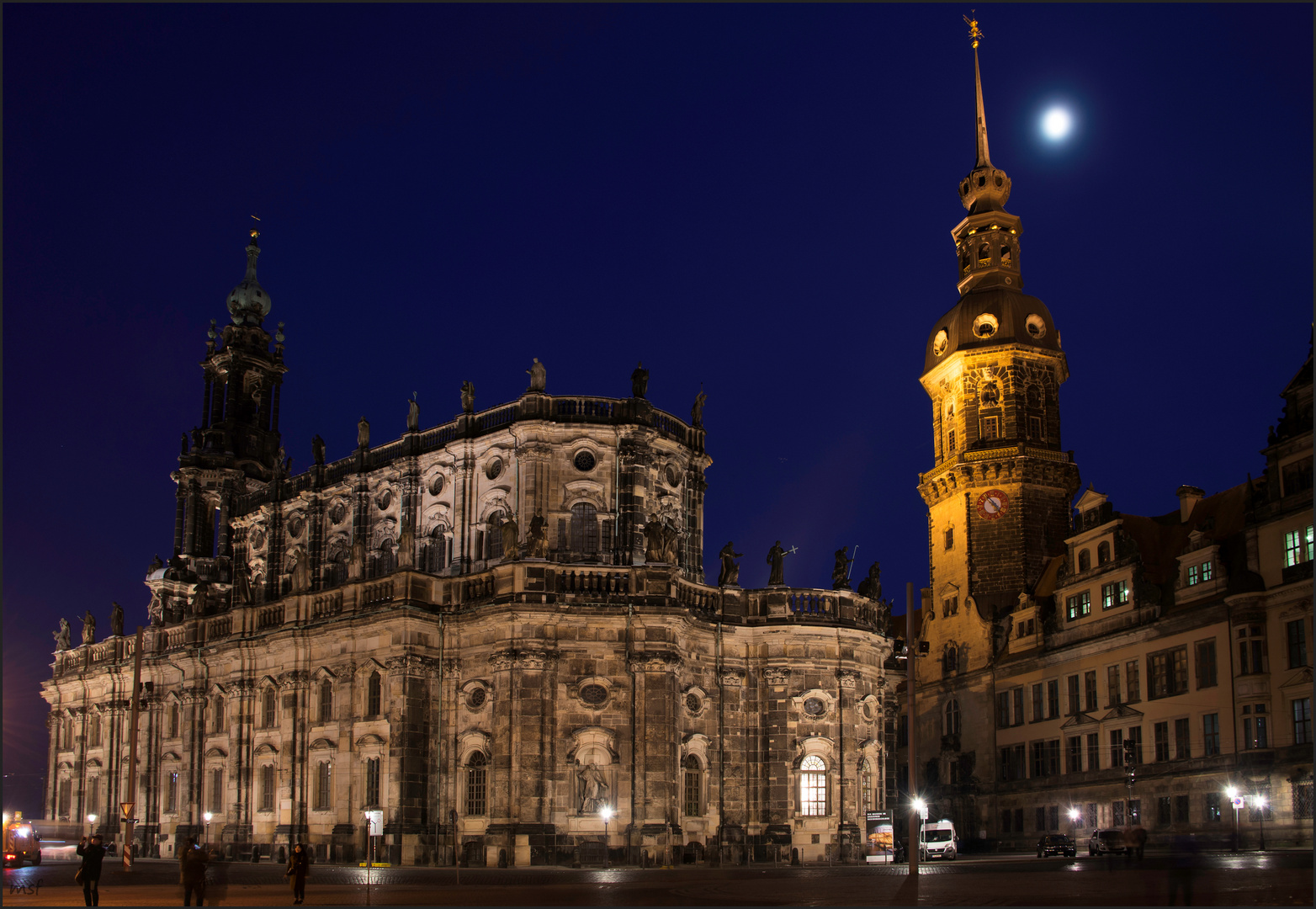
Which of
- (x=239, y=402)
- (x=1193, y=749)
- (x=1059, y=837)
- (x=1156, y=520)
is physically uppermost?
(x=239, y=402)

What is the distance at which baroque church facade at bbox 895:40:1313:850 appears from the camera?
4847cm

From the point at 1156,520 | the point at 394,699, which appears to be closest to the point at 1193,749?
the point at 1156,520

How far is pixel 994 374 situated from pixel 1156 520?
13177 mm

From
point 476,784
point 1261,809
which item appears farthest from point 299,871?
point 1261,809

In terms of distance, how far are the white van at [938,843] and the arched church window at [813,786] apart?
5776mm

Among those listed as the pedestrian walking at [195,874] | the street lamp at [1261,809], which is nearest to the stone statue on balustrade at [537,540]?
the pedestrian walking at [195,874]

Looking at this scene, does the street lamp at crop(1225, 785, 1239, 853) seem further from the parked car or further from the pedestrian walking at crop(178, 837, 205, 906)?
the pedestrian walking at crop(178, 837, 205, 906)

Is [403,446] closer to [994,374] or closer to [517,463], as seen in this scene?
[517,463]

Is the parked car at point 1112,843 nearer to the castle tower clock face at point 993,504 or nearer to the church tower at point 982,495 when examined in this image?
the church tower at point 982,495

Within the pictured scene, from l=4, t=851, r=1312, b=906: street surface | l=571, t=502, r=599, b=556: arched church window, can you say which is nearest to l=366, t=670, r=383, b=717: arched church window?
l=4, t=851, r=1312, b=906: street surface

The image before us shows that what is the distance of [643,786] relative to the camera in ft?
153

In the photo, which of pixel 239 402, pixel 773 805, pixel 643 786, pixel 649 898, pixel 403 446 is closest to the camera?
pixel 649 898

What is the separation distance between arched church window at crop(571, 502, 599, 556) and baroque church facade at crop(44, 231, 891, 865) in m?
0.10

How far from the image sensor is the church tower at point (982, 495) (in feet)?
229
